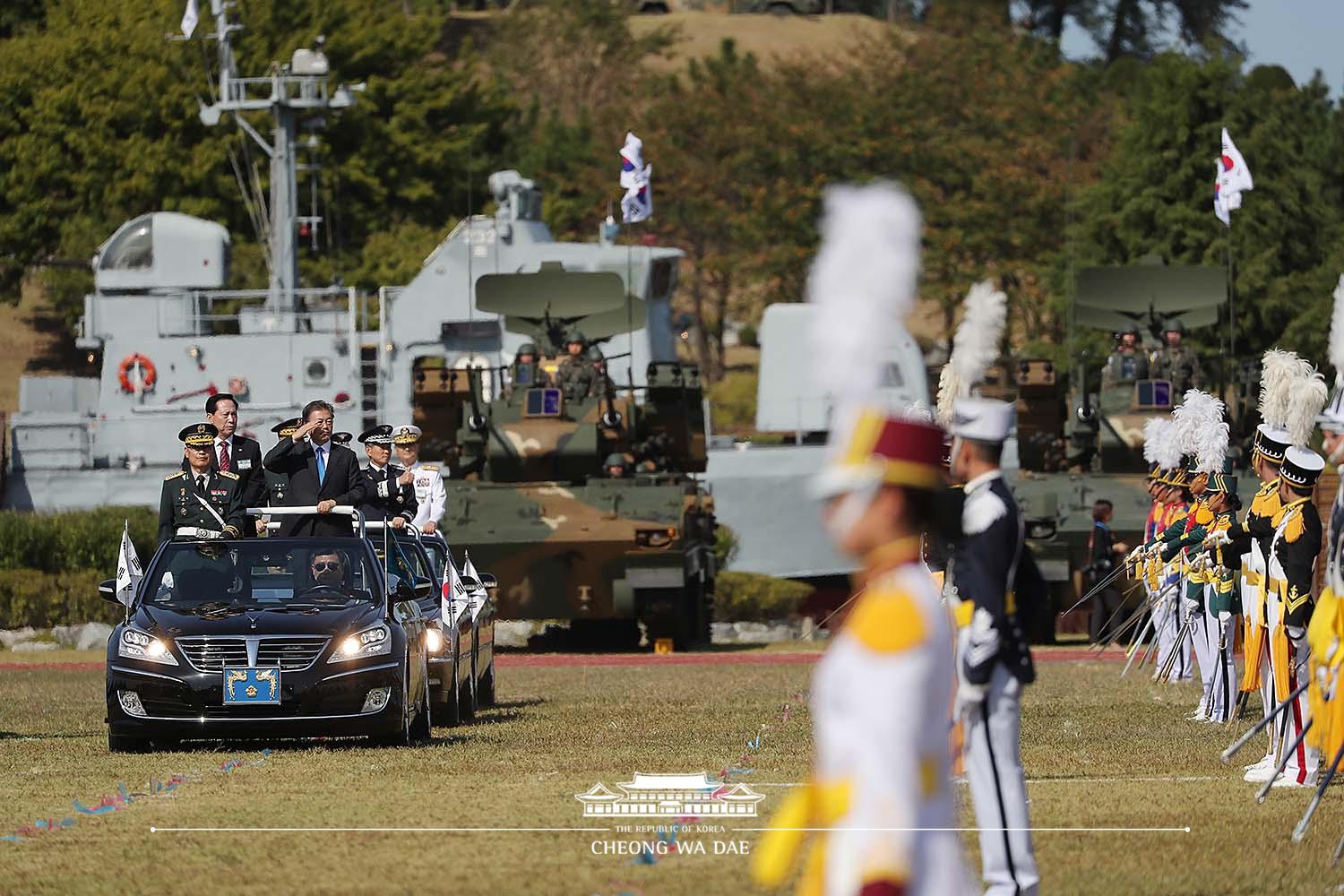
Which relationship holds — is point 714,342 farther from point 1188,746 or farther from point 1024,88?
point 1188,746

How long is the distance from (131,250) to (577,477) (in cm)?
1351

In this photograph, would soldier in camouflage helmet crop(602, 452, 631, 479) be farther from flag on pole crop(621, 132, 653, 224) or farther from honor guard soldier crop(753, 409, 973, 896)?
honor guard soldier crop(753, 409, 973, 896)

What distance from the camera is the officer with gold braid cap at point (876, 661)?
4660 mm

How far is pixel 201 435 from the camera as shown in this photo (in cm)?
1630

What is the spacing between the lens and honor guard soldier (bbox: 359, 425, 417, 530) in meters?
17.1

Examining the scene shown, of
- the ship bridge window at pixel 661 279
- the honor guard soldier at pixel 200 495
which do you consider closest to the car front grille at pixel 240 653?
the honor guard soldier at pixel 200 495

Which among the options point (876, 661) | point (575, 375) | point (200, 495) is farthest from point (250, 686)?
point (575, 375)

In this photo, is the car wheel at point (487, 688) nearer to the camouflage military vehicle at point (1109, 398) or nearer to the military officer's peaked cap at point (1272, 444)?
the military officer's peaked cap at point (1272, 444)

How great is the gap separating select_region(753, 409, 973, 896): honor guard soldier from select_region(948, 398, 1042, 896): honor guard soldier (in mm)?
2827

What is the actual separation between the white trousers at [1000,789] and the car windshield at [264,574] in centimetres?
706

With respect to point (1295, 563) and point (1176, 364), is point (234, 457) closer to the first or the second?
point (1295, 563)

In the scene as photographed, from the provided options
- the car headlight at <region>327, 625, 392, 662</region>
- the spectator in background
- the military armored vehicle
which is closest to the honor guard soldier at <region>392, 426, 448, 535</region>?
the car headlight at <region>327, 625, 392, 662</region>

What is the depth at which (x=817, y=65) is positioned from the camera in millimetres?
62281

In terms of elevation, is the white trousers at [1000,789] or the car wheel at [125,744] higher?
the white trousers at [1000,789]
